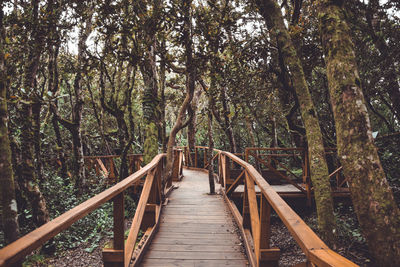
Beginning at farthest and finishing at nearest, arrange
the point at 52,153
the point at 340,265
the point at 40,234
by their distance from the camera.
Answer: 1. the point at 52,153
2. the point at 40,234
3. the point at 340,265

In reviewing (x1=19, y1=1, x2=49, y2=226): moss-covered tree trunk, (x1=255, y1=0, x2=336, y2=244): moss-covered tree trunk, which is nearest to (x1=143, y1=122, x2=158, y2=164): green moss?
(x1=19, y1=1, x2=49, y2=226): moss-covered tree trunk

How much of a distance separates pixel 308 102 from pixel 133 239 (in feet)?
11.3

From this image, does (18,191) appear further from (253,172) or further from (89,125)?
(89,125)

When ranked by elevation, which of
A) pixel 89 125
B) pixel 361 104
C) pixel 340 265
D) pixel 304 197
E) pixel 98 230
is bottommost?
pixel 98 230

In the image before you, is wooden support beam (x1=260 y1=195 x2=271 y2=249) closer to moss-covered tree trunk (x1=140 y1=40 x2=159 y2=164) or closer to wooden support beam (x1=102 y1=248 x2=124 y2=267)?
wooden support beam (x1=102 y1=248 x2=124 y2=267)

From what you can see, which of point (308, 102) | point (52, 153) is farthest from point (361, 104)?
point (52, 153)

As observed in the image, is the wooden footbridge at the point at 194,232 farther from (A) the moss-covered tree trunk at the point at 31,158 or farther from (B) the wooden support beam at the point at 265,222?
(A) the moss-covered tree trunk at the point at 31,158

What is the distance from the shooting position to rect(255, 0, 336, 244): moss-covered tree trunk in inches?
134

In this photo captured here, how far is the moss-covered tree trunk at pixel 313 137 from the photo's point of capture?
341 centimetres

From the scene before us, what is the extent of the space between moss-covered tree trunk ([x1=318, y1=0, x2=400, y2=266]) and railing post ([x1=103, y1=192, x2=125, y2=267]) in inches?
95.7

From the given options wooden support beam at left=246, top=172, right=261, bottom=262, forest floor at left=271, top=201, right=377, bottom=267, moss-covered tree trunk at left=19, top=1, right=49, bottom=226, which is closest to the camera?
wooden support beam at left=246, top=172, right=261, bottom=262

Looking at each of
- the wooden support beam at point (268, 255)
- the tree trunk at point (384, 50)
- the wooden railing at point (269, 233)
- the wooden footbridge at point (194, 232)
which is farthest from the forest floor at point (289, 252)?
the tree trunk at point (384, 50)

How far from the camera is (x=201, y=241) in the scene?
130 inches

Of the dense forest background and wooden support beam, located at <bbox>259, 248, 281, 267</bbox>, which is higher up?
the dense forest background
